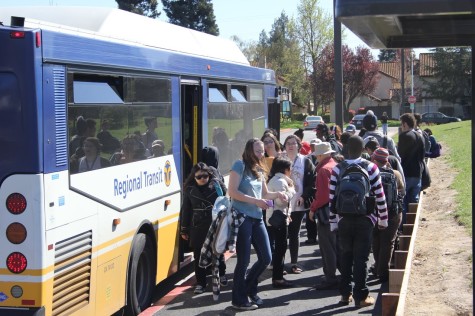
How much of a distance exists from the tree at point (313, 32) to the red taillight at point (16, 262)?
75741mm

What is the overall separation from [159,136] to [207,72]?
239cm

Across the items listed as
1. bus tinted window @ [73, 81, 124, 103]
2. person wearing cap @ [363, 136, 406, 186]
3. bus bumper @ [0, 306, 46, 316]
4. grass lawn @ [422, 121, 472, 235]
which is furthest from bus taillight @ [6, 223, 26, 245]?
grass lawn @ [422, 121, 472, 235]

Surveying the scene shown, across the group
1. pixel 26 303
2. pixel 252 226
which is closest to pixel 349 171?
pixel 252 226

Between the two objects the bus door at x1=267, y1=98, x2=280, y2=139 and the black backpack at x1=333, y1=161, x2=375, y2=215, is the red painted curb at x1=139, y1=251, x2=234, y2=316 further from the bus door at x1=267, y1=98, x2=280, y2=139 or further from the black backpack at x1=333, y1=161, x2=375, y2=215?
the bus door at x1=267, y1=98, x2=280, y2=139

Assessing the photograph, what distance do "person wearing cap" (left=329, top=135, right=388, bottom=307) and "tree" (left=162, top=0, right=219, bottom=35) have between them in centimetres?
5841

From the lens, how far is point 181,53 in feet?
31.3

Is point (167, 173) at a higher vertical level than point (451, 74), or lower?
lower

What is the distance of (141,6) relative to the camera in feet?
206

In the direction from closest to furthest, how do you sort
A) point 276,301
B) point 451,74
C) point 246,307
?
point 246,307, point 276,301, point 451,74

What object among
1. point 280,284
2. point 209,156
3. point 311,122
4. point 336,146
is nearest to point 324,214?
point 280,284

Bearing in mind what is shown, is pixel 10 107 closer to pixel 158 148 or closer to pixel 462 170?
pixel 158 148

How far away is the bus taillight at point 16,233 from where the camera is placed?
5598 millimetres

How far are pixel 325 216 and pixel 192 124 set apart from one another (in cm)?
233

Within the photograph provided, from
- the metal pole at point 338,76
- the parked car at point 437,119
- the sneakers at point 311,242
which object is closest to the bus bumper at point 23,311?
the sneakers at point 311,242
